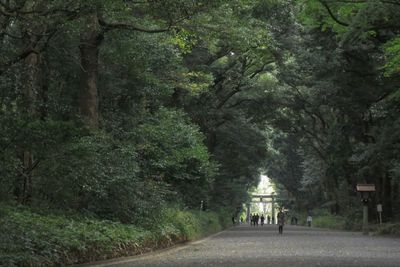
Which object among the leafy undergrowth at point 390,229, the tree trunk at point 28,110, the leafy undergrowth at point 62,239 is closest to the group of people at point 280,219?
the leafy undergrowth at point 390,229

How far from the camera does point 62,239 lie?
10898 millimetres

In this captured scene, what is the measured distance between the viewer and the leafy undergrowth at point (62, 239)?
9.42 m

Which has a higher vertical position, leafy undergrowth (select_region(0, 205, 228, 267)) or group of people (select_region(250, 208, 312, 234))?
group of people (select_region(250, 208, 312, 234))

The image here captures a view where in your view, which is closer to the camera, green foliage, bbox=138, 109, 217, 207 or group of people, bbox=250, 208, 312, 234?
green foliage, bbox=138, 109, 217, 207

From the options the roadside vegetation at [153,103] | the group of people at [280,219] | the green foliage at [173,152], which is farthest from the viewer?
the group of people at [280,219]

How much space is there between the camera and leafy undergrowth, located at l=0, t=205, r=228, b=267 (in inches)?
371

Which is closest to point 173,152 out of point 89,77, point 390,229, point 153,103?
point 153,103

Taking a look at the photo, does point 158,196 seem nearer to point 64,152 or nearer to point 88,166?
point 88,166

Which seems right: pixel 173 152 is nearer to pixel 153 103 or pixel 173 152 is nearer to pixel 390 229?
pixel 153 103

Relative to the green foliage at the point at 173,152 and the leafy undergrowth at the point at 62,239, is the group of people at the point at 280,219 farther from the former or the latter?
the leafy undergrowth at the point at 62,239

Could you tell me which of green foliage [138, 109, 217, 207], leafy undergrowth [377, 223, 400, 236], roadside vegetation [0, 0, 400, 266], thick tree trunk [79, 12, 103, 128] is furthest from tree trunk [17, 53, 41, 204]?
leafy undergrowth [377, 223, 400, 236]

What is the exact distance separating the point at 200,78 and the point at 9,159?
17021 millimetres

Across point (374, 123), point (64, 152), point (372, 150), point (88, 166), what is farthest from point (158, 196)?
point (374, 123)

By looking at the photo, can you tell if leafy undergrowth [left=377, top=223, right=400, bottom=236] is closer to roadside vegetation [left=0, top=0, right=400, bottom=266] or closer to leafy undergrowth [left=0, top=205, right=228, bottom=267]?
roadside vegetation [left=0, top=0, right=400, bottom=266]
